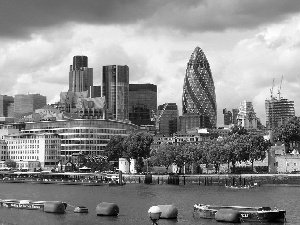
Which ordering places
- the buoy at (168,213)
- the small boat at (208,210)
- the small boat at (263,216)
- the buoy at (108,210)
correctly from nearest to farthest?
the small boat at (263,216)
the buoy at (168,213)
the small boat at (208,210)
the buoy at (108,210)

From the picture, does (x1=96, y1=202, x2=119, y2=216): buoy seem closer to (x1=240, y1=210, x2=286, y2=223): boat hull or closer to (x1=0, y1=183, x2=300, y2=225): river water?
(x1=0, y1=183, x2=300, y2=225): river water

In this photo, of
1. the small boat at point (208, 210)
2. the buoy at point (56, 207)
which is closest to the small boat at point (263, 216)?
the small boat at point (208, 210)

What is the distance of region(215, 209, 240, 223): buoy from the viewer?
106 meters

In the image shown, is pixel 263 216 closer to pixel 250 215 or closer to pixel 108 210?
pixel 250 215

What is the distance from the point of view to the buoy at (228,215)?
106m

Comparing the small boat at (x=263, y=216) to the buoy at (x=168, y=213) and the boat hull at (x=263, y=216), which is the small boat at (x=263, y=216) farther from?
the buoy at (x=168, y=213)

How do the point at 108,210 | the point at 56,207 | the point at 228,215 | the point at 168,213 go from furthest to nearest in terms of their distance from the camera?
the point at 56,207 < the point at 108,210 < the point at 168,213 < the point at 228,215

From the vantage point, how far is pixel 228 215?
106 m

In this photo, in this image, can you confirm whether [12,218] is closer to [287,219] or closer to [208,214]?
[208,214]

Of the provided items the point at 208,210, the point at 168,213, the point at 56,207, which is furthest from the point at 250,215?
the point at 56,207

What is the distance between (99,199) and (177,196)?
1948cm

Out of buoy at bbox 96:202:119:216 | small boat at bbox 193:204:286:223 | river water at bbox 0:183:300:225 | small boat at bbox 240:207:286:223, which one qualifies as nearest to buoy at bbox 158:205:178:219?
river water at bbox 0:183:300:225

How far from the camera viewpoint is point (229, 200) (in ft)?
490

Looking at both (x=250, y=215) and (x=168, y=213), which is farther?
(x=168, y=213)
